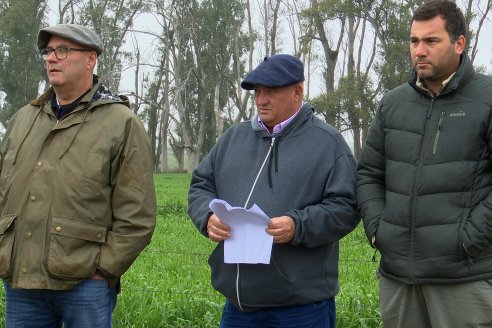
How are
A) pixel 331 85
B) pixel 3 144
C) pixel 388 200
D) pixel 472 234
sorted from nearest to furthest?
pixel 472 234 → pixel 388 200 → pixel 3 144 → pixel 331 85

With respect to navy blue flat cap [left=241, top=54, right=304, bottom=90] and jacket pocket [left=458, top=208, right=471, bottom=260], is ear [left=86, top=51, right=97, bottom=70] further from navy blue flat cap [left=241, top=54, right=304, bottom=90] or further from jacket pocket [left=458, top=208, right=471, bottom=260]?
jacket pocket [left=458, top=208, right=471, bottom=260]

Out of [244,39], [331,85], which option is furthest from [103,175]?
[244,39]

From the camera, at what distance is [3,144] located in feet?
12.8

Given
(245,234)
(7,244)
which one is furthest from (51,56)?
(245,234)

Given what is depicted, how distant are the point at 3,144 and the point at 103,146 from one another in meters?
0.62

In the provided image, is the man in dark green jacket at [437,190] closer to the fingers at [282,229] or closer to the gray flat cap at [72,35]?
the fingers at [282,229]

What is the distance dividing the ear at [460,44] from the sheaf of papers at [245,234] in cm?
111

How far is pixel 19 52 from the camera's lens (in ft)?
168

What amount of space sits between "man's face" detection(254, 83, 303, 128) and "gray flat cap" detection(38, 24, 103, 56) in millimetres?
811

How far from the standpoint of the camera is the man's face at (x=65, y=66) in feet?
12.1

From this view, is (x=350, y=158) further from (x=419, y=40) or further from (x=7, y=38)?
(x=7, y=38)

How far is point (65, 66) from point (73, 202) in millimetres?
650

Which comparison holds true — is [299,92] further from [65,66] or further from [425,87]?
[65,66]

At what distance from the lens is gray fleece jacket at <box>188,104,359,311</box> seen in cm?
352
